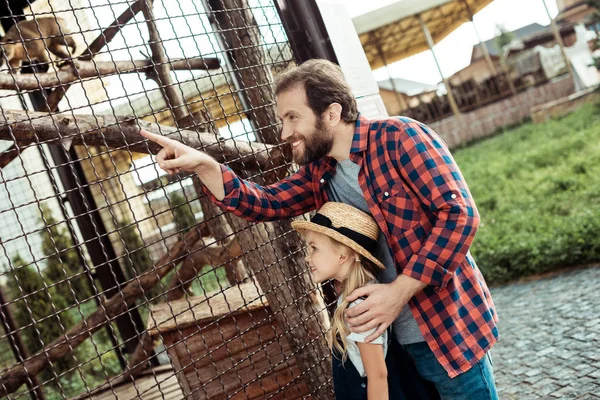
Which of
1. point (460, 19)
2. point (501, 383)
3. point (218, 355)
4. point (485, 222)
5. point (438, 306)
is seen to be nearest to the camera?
point (438, 306)

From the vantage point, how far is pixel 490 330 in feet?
6.69

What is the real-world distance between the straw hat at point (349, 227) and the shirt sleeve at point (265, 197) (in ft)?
1.11

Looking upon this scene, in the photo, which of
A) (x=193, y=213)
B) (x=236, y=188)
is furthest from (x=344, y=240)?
(x=193, y=213)

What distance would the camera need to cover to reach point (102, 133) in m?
2.46

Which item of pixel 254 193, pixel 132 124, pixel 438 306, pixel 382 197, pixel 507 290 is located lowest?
pixel 507 290

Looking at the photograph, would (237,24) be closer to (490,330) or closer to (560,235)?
(490,330)

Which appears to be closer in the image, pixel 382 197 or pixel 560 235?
pixel 382 197

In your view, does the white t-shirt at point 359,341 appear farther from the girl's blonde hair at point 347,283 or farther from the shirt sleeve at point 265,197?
the shirt sleeve at point 265,197

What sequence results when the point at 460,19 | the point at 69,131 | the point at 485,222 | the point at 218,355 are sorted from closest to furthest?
the point at 69,131 < the point at 218,355 < the point at 485,222 < the point at 460,19

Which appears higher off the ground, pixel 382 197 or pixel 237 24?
pixel 237 24

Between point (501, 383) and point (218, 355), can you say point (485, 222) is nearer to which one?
point (501, 383)

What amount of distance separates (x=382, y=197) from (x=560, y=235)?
208 inches

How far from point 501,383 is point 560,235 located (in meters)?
3.16

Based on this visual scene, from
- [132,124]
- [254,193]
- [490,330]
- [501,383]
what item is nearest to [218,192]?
[254,193]
